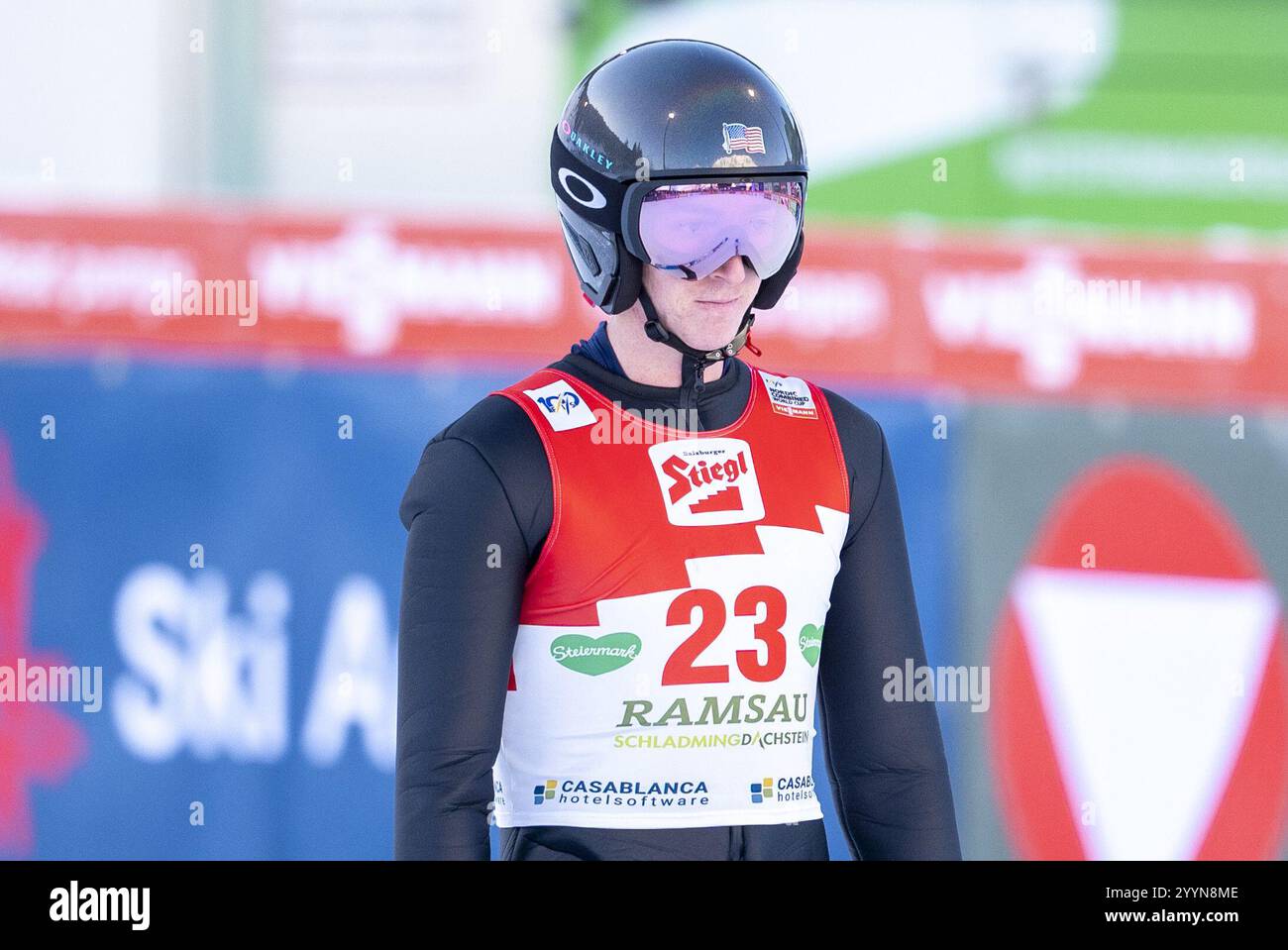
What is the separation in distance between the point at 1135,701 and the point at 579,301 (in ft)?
7.40

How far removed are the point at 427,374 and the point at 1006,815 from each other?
2.40 metres

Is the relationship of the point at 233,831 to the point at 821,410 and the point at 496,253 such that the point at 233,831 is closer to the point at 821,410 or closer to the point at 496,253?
the point at 496,253

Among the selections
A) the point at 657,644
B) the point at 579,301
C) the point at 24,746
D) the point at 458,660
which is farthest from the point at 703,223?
the point at 24,746

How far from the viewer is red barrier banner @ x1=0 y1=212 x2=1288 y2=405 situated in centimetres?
571

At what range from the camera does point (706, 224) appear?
2.80 meters

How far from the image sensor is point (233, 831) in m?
5.43

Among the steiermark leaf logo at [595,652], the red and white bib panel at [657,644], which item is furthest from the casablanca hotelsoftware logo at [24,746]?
the steiermark leaf logo at [595,652]

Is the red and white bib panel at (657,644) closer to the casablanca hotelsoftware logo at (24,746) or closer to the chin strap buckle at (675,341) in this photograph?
the chin strap buckle at (675,341)

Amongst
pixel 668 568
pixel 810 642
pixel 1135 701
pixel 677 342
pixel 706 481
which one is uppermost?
pixel 677 342

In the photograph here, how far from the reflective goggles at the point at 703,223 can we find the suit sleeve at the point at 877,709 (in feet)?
1.13

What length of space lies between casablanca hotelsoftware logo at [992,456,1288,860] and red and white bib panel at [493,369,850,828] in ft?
10.8

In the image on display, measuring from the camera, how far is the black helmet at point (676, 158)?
2.81 metres

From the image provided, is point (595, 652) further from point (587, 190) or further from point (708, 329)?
point (587, 190)
